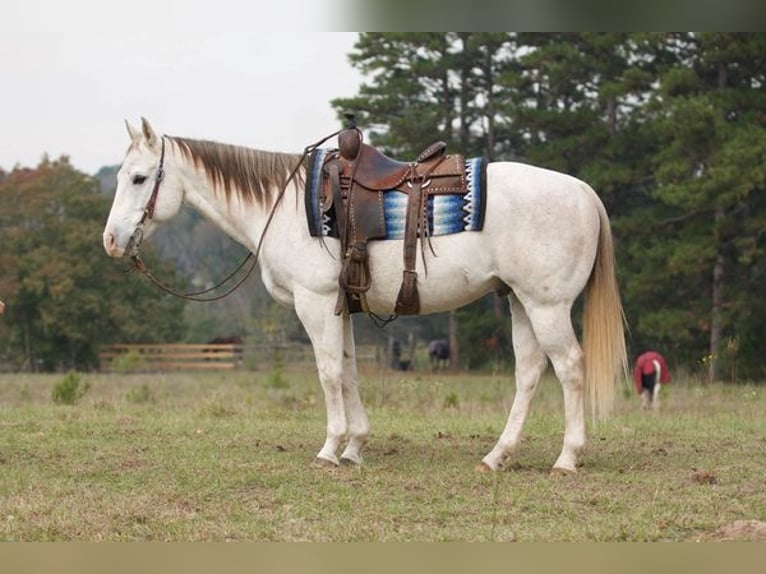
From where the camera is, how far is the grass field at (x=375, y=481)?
204 inches

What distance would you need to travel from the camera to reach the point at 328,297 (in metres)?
7.07

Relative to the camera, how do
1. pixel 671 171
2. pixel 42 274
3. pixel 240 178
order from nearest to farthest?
1. pixel 240 178
2. pixel 671 171
3. pixel 42 274

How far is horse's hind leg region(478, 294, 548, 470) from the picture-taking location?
22.9 feet

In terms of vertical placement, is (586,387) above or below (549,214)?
below

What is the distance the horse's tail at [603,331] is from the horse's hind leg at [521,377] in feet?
1.24

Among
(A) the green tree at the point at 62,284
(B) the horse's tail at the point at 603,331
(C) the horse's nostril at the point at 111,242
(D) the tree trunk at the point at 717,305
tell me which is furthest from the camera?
(A) the green tree at the point at 62,284

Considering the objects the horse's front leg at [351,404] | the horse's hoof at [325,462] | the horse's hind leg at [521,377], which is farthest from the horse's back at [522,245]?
the horse's hoof at [325,462]

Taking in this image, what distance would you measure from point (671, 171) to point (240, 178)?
18.5 metres

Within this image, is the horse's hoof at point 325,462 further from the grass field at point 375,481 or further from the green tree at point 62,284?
the green tree at point 62,284

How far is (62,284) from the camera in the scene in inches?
1344

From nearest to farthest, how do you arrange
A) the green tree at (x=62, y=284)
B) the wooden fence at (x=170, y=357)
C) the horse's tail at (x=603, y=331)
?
the horse's tail at (x=603, y=331), the wooden fence at (x=170, y=357), the green tree at (x=62, y=284)

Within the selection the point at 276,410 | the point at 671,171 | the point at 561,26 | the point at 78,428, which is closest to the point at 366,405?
the point at 276,410

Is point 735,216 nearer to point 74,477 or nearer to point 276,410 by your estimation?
point 276,410

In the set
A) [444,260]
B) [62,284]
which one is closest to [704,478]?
[444,260]
